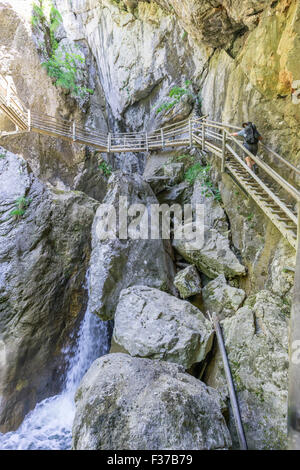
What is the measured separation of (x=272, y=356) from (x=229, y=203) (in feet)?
15.9

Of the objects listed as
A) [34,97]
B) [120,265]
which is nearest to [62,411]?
[120,265]

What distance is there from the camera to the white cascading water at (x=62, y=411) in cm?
507

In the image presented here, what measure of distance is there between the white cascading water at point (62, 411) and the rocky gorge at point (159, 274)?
0.03m

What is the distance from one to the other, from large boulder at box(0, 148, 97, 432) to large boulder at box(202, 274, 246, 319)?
162 inches

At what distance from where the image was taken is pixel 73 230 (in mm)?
7902

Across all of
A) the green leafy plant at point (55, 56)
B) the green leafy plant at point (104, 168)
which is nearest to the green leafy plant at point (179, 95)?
the green leafy plant at point (104, 168)

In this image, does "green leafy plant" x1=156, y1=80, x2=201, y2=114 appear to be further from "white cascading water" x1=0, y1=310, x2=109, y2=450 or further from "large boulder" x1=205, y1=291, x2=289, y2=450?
"white cascading water" x1=0, y1=310, x2=109, y2=450

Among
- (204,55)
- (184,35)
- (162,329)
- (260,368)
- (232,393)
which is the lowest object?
(232,393)

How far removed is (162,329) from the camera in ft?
16.8

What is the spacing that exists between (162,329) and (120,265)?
8.39 feet

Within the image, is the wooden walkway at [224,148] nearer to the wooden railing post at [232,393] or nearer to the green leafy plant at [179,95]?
the green leafy plant at [179,95]

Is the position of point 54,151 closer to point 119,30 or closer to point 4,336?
point 4,336

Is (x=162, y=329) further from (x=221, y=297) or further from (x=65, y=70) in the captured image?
(x=65, y=70)

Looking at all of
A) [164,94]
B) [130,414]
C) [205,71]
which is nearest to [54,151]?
[164,94]
